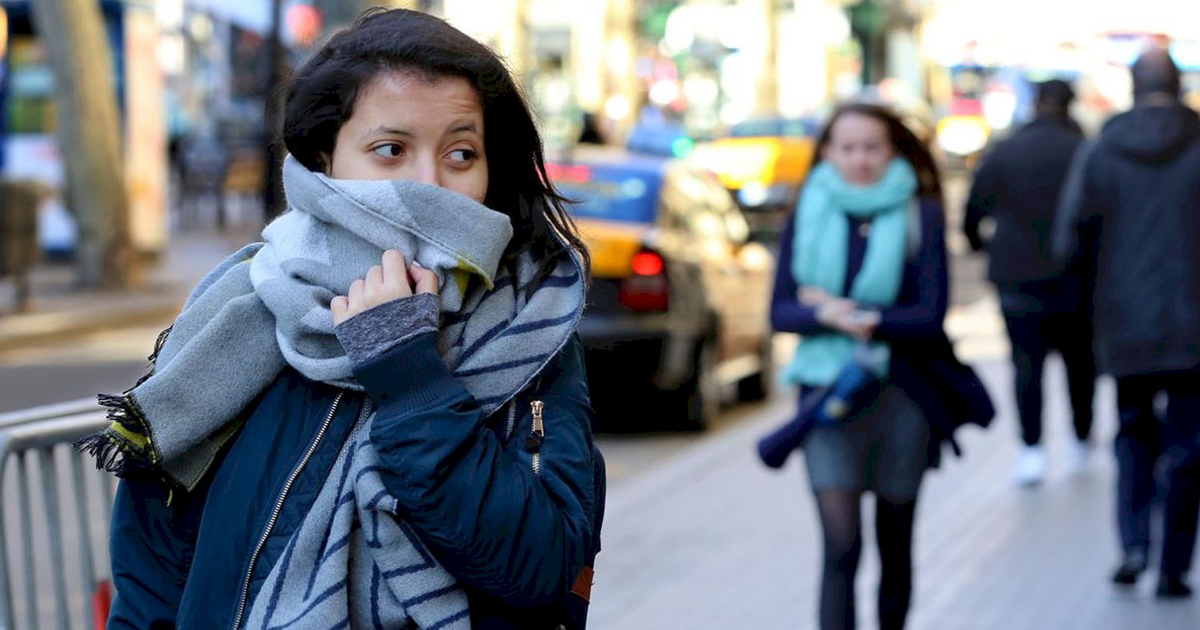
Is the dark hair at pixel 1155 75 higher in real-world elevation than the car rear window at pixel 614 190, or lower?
higher

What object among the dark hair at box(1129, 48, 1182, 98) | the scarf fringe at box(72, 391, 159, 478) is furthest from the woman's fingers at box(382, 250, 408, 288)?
the dark hair at box(1129, 48, 1182, 98)

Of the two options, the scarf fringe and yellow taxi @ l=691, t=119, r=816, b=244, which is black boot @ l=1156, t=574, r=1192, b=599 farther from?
yellow taxi @ l=691, t=119, r=816, b=244

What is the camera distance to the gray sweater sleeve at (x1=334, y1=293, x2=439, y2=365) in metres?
2.18

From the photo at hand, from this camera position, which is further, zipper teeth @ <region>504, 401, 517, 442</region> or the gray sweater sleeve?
zipper teeth @ <region>504, 401, 517, 442</region>

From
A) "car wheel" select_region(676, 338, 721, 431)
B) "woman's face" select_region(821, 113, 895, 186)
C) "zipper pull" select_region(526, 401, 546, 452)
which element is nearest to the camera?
"zipper pull" select_region(526, 401, 546, 452)

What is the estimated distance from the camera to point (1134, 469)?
7207mm

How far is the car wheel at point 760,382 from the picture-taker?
13430mm

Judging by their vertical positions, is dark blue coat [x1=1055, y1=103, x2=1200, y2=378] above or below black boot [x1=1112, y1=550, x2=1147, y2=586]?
above

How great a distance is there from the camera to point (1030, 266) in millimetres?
9531

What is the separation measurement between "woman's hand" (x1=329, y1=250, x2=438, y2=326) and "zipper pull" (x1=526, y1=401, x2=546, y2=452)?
0.18 meters

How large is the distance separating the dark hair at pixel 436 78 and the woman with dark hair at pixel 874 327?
2.97m

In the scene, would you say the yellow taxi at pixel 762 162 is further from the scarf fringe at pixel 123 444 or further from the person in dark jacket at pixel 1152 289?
the scarf fringe at pixel 123 444

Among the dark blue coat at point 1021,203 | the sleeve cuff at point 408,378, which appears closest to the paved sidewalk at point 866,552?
the dark blue coat at point 1021,203

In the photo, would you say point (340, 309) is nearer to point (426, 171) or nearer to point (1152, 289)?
point (426, 171)
